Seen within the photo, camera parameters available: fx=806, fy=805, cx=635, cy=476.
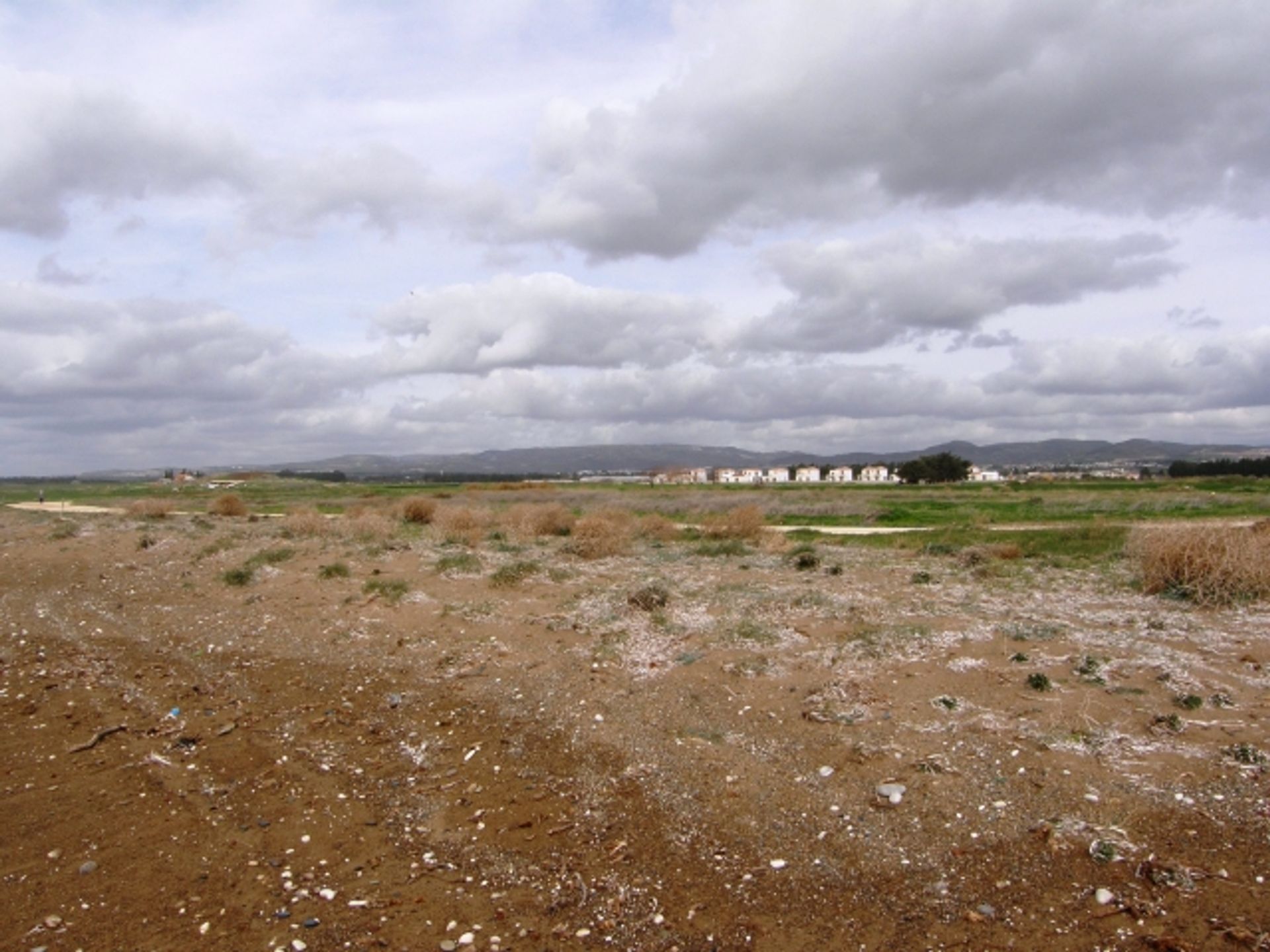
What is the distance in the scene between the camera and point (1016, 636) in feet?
35.7

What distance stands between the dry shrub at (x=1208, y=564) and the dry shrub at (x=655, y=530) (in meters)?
16.3

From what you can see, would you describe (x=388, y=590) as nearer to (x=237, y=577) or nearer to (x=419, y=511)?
(x=237, y=577)

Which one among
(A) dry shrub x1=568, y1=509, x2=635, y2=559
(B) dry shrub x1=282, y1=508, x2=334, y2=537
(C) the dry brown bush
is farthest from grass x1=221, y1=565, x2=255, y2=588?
(B) dry shrub x1=282, y1=508, x2=334, y2=537

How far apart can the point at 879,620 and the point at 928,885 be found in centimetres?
722

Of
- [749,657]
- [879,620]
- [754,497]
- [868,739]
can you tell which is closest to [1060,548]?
[879,620]

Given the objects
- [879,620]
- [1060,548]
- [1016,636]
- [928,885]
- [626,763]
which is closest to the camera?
[928,885]

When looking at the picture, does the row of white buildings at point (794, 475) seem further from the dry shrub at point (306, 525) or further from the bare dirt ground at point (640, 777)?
the bare dirt ground at point (640, 777)

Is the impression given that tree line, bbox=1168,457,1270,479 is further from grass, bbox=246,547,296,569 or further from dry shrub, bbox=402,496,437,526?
grass, bbox=246,547,296,569

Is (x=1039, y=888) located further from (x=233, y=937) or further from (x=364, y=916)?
(x=233, y=937)

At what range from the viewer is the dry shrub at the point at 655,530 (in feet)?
96.2

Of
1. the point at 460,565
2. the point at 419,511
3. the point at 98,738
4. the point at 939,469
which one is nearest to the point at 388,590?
the point at 460,565

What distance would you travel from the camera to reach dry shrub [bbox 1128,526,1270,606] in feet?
43.0

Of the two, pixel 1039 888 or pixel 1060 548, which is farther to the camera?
pixel 1060 548

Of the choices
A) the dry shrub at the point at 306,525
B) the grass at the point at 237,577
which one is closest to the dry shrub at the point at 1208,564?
the grass at the point at 237,577
